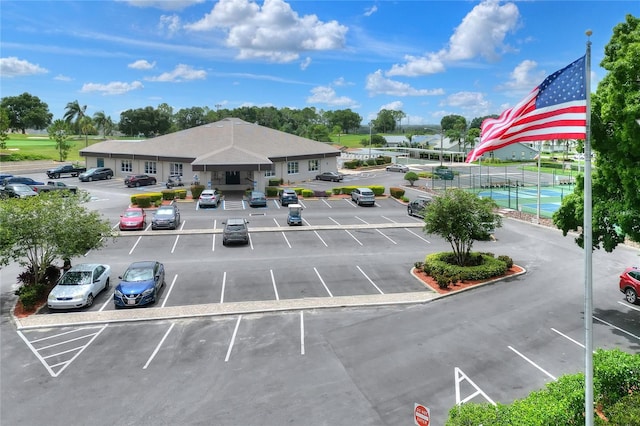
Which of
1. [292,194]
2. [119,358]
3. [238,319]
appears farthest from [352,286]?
[292,194]

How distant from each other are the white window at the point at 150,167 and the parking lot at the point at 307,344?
114ft

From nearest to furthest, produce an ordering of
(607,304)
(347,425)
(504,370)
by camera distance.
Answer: (347,425)
(504,370)
(607,304)

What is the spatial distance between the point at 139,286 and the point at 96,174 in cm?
4700

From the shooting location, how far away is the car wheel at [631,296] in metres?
20.5

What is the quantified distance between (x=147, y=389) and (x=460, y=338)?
10.6 metres

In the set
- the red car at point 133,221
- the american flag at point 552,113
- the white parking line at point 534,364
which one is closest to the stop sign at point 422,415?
the american flag at point 552,113

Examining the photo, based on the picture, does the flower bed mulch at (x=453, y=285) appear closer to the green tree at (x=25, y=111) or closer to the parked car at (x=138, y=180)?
the parked car at (x=138, y=180)

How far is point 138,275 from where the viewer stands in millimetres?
21500

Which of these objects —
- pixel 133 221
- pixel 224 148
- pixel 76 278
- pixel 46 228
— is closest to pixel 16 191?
pixel 133 221

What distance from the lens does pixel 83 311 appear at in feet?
65.5

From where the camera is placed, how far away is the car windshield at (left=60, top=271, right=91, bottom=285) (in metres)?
20.8

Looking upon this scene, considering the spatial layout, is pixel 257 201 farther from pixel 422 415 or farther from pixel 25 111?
pixel 25 111

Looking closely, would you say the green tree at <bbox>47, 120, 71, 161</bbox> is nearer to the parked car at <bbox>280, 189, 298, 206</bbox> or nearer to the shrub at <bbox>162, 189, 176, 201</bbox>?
the shrub at <bbox>162, 189, 176, 201</bbox>

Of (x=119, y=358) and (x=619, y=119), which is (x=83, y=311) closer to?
(x=119, y=358)
